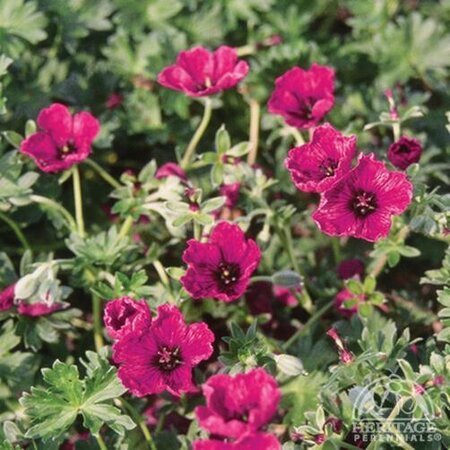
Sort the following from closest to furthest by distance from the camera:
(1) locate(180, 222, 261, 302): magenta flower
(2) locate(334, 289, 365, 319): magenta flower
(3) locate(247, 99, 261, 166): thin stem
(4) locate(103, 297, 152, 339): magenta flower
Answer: (4) locate(103, 297, 152, 339): magenta flower → (1) locate(180, 222, 261, 302): magenta flower → (2) locate(334, 289, 365, 319): magenta flower → (3) locate(247, 99, 261, 166): thin stem

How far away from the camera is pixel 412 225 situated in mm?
1728

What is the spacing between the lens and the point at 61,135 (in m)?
2.00

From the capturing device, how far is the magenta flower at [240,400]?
1331 millimetres

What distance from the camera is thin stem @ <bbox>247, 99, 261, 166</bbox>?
237 centimetres

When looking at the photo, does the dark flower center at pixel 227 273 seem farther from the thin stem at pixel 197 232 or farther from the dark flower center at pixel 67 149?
the dark flower center at pixel 67 149

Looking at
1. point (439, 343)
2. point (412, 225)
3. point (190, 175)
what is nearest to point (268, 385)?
point (412, 225)

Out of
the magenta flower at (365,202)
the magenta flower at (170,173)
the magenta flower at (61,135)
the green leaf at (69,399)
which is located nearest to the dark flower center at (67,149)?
the magenta flower at (61,135)

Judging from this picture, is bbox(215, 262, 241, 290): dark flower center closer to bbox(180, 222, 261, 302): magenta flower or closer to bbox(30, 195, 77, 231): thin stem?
bbox(180, 222, 261, 302): magenta flower

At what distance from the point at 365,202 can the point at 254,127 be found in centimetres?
80

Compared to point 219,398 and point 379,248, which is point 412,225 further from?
point 219,398

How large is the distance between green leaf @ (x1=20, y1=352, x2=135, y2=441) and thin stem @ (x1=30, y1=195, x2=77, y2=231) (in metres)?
0.47

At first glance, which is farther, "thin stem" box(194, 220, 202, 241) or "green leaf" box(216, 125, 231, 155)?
"green leaf" box(216, 125, 231, 155)

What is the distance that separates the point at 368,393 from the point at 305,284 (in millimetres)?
551

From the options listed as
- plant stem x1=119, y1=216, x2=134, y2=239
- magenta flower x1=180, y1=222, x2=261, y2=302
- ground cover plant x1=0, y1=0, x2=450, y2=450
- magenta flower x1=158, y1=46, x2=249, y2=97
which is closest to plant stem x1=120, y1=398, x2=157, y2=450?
ground cover plant x1=0, y1=0, x2=450, y2=450
